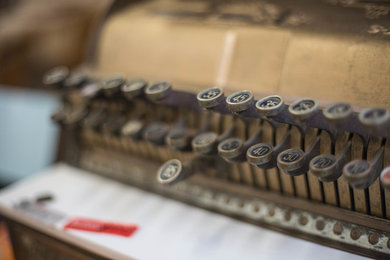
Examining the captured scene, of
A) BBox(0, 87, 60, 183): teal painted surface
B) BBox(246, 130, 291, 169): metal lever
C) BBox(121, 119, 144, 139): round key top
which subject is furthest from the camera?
BBox(0, 87, 60, 183): teal painted surface

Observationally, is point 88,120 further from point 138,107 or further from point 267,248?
point 267,248

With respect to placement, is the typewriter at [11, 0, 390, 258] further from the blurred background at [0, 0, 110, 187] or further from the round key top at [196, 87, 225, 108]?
the blurred background at [0, 0, 110, 187]

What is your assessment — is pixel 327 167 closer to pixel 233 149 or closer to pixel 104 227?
pixel 233 149

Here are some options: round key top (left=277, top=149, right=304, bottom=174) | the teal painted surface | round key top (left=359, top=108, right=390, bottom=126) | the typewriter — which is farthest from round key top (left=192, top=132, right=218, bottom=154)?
the teal painted surface

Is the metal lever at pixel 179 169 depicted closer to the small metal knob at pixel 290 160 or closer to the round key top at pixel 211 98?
the round key top at pixel 211 98

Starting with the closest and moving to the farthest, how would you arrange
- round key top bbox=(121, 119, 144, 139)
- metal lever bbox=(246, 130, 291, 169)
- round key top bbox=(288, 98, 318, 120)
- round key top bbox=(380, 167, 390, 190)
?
1. round key top bbox=(380, 167, 390, 190)
2. round key top bbox=(288, 98, 318, 120)
3. metal lever bbox=(246, 130, 291, 169)
4. round key top bbox=(121, 119, 144, 139)

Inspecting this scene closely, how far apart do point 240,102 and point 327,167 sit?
1.03 ft

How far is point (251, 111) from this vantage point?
48.9 inches

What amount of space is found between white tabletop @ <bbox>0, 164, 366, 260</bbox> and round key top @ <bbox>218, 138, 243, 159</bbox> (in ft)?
1.12

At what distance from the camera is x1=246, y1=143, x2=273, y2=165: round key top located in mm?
1163

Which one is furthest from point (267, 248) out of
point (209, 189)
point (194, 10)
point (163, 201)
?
point (194, 10)

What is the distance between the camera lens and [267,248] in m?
1.31

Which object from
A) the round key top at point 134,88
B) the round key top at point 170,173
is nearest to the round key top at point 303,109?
the round key top at point 170,173

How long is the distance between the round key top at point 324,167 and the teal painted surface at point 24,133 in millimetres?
2693
